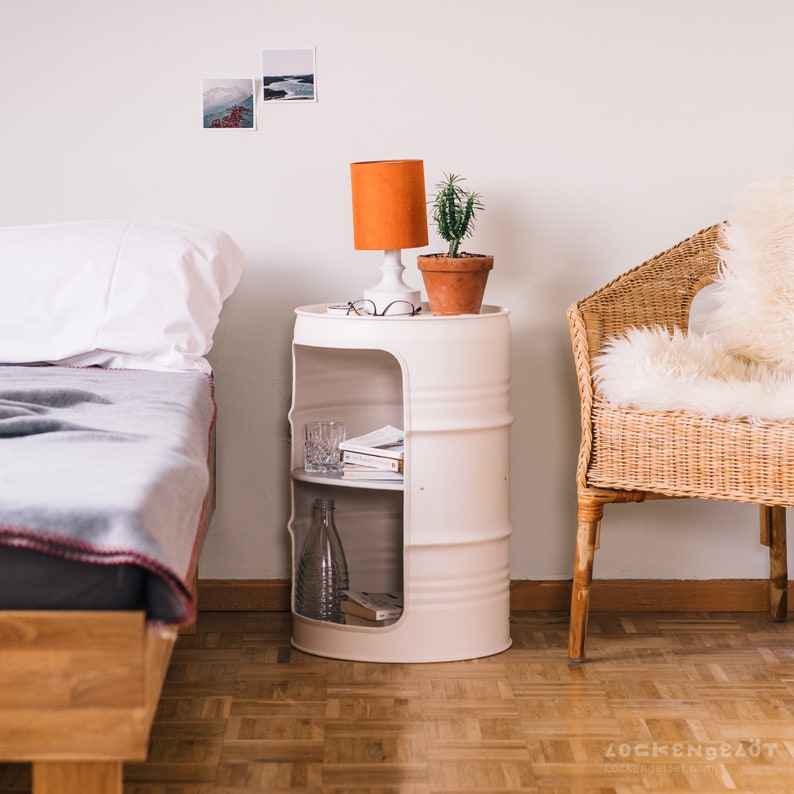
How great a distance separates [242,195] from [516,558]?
1.13 m

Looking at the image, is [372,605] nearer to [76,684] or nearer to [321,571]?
[321,571]

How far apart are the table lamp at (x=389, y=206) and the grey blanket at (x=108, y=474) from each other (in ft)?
1.90

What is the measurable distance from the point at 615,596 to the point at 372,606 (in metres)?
0.67

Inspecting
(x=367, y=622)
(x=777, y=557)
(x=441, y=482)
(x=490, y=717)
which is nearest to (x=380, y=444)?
(x=441, y=482)

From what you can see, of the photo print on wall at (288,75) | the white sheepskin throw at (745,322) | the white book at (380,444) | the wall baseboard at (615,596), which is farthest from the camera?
the wall baseboard at (615,596)

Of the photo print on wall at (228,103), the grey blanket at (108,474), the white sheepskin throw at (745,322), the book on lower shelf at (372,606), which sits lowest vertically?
the book on lower shelf at (372,606)

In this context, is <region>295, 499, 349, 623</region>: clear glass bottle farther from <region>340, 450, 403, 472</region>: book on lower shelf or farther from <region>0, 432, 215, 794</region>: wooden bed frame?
<region>0, 432, 215, 794</region>: wooden bed frame

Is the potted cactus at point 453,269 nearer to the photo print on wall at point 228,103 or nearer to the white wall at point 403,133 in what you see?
the white wall at point 403,133

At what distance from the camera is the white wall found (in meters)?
2.52

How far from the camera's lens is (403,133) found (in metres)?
2.55

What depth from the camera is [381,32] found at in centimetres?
252

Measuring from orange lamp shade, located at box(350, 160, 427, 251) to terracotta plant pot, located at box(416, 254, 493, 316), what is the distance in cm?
6

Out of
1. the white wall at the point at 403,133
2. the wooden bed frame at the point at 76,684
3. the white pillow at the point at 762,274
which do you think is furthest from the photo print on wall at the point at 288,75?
the wooden bed frame at the point at 76,684

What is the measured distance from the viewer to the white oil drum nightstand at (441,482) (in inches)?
87.4
